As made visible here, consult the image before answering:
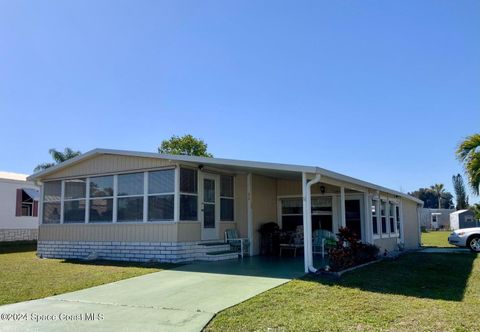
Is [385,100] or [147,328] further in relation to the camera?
[385,100]

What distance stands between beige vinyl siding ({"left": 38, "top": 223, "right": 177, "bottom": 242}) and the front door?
1.36 meters

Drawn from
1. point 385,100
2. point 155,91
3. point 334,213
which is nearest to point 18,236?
point 155,91

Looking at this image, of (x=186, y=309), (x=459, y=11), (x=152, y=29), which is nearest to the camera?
(x=186, y=309)

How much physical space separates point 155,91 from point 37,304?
987 cm

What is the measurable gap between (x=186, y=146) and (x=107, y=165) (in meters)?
22.3

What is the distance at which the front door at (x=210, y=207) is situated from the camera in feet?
43.5

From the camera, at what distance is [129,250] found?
42.8 ft

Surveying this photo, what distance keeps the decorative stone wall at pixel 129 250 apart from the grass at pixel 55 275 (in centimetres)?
67

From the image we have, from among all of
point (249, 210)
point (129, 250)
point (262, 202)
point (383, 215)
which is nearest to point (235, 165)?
point (249, 210)

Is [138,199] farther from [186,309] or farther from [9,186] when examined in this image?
[9,186]

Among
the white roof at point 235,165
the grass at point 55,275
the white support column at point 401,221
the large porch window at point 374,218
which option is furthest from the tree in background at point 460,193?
the grass at point 55,275

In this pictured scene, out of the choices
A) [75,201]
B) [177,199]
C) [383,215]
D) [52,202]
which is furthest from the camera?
[383,215]

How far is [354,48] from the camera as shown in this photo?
1301 centimetres

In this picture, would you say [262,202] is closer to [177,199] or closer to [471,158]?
[177,199]
